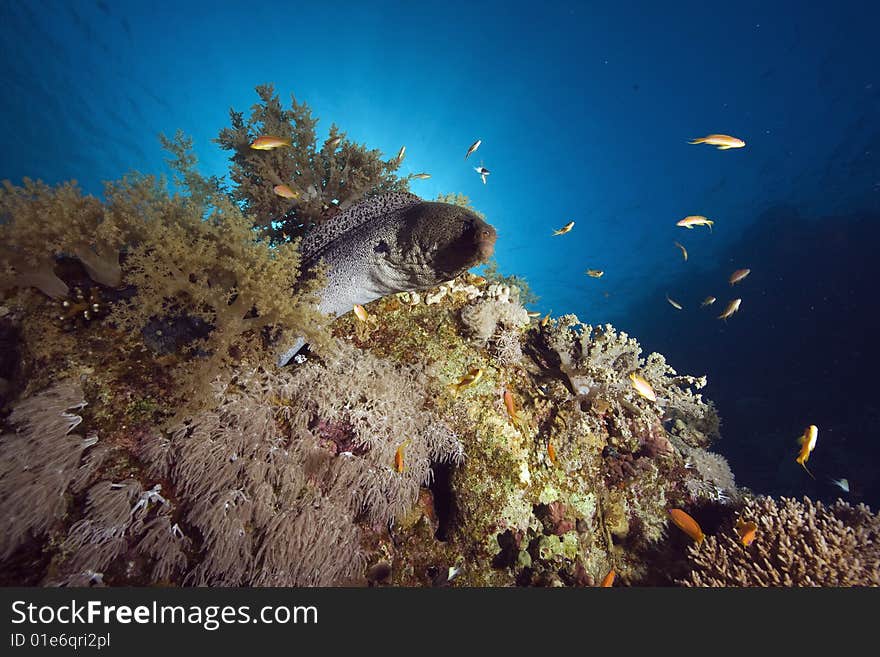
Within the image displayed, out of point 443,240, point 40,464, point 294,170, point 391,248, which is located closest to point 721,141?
point 443,240

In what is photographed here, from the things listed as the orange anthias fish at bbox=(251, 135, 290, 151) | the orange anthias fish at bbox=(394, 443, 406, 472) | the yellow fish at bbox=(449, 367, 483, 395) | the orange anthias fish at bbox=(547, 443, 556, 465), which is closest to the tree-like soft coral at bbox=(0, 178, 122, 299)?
the orange anthias fish at bbox=(251, 135, 290, 151)

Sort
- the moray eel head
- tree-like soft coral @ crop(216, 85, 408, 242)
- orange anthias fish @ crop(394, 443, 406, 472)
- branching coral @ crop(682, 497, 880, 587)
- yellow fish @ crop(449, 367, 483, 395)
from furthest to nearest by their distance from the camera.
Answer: tree-like soft coral @ crop(216, 85, 408, 242), branching coral @ crop(682, 497, 880, 587), yellow fish @ crop(449, 367, 483, 395), orange anthias fish @ crop(394, 443, 406, 472), the moray eel head

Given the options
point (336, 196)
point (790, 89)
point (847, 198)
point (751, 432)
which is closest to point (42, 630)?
point (336, 196)

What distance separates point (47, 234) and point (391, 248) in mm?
2374

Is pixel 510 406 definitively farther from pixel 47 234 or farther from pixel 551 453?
pixel 47 234

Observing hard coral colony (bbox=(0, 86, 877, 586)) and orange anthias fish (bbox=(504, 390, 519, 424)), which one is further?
orange anthias fish (bbox=(504, 390, 519, 424))

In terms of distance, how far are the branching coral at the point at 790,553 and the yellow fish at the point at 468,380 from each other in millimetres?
3073

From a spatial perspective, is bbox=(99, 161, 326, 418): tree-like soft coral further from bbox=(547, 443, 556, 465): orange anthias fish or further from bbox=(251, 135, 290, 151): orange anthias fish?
bbox=(547, 443, 556, 465): orange anthias fish

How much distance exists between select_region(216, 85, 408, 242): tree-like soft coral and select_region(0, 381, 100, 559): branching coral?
8.68 feet

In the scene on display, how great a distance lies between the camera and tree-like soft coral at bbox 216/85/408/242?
412cm

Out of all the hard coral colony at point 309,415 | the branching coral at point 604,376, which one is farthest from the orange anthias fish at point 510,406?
the branching coral at point 604,376

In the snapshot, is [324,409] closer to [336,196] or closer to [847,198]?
[336,196]

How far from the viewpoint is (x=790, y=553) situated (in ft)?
11.9

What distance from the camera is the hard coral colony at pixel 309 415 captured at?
2.20m
